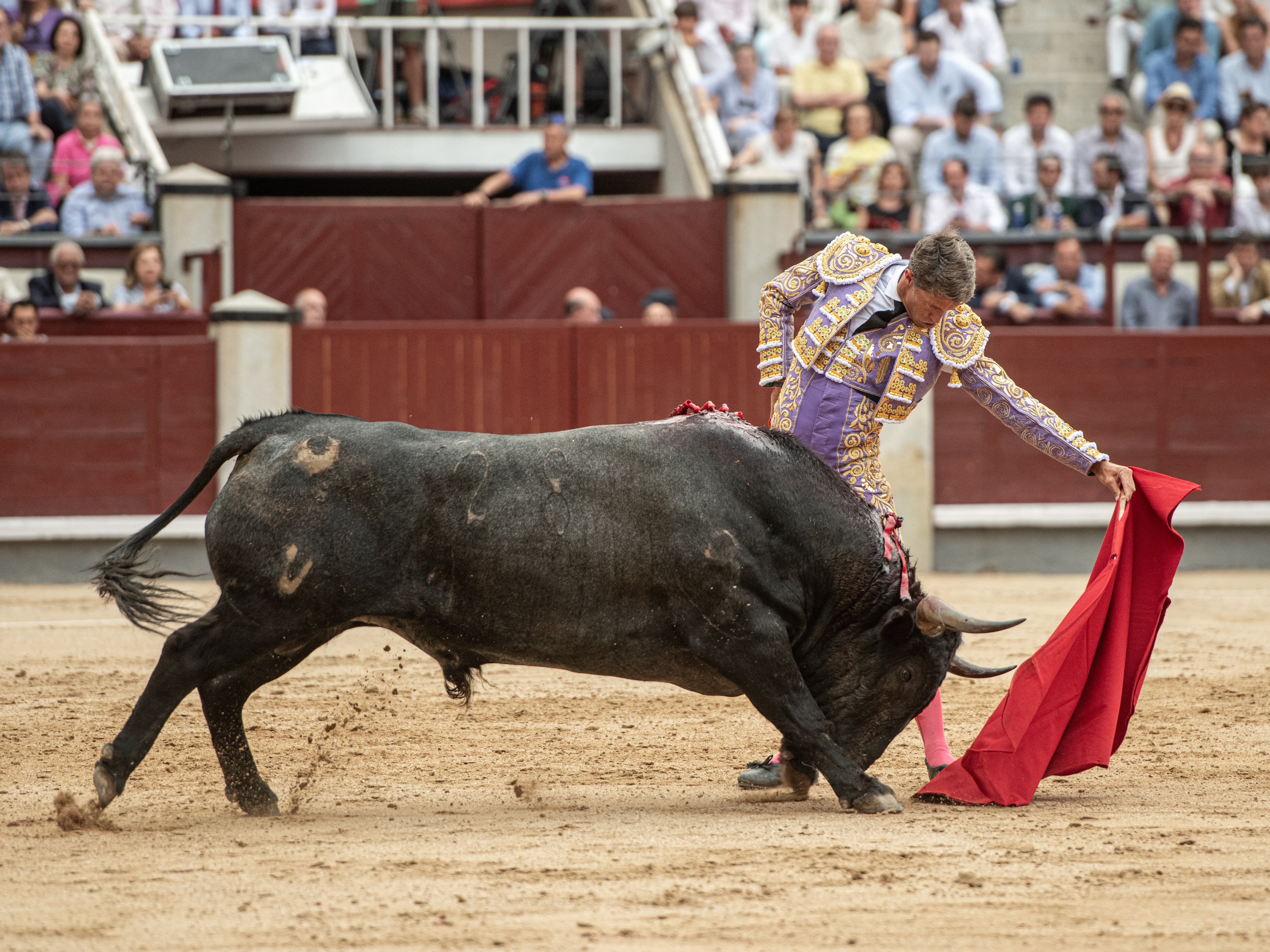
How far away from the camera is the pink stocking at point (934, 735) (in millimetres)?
4133

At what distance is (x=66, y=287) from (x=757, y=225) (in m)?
4.15

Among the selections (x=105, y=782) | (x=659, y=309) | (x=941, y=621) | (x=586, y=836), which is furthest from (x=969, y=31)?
(x=105, y=782)

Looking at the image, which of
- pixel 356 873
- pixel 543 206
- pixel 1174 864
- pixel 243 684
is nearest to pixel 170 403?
pixel 543 206

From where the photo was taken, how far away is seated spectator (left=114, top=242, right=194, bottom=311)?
9.16 metres

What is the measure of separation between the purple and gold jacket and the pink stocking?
0.71m

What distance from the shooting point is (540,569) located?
3744 mm

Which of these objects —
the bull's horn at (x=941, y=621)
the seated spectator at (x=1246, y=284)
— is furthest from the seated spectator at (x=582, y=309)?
the bull's horn at (x=941, y=621)

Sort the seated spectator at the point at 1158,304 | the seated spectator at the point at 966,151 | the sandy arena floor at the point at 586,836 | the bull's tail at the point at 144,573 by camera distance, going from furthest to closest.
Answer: the seated spectator at the point at 966,151, the seated spectator at the point at 1158,304, the bull's tail at the point at 144,573, the sandy arena floor at the point at 586,836

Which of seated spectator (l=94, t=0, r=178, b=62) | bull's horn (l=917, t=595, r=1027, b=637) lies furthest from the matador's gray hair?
seated spectator (l=94, t=0, r=178, b=62)

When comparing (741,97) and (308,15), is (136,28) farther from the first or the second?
(741,97)

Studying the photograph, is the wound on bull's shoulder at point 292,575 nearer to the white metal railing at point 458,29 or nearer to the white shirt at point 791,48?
the white metal railing at point 458,29

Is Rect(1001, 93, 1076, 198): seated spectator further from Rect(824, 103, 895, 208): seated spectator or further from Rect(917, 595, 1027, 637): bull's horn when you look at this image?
Rect(917, 595, 1027, 637): bull's horn

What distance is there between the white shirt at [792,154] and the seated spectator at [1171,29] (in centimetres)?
304

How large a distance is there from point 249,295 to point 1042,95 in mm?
5469
